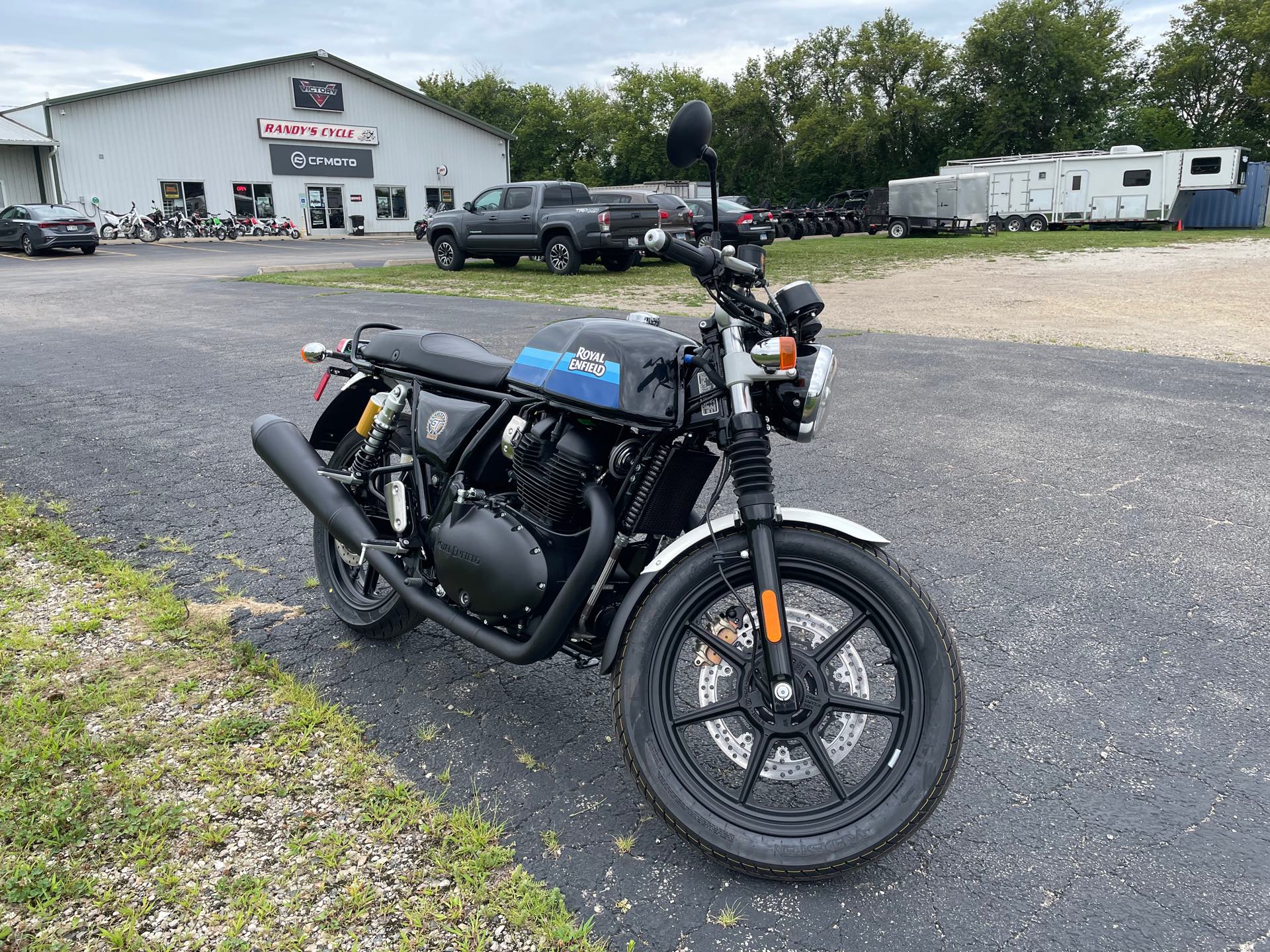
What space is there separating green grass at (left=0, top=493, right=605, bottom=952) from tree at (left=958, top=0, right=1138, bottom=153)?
197 feet

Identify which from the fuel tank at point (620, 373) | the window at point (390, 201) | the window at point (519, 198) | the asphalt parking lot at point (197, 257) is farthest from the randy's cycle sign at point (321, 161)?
the fuel tank at point (620, 373)

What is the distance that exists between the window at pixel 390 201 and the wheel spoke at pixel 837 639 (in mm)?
48375

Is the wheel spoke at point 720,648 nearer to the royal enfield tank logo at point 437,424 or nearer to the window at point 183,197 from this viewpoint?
the royal enfield tank logo at point 437,424

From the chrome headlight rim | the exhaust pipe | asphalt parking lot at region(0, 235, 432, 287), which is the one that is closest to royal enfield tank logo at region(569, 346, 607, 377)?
the exhaust pipe

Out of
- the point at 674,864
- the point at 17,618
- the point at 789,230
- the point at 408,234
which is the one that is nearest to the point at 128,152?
the point at 408,234

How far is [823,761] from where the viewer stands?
233cm

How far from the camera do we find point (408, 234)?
47281 mm

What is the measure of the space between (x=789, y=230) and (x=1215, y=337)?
26.5m

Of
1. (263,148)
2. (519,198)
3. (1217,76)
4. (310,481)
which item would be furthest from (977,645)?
(1217,76)

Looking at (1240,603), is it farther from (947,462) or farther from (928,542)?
(947,462)

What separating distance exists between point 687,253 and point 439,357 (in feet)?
3.93

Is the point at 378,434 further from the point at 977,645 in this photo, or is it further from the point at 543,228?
the point at 543,228

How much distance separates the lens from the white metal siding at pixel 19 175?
3809 cm

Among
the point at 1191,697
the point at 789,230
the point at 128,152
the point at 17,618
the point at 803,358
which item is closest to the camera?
the point at 803,358
